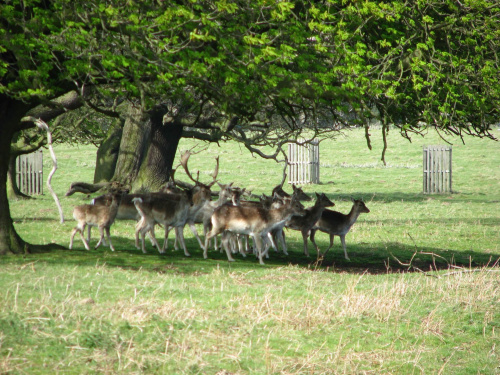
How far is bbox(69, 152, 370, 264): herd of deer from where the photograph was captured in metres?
13.0

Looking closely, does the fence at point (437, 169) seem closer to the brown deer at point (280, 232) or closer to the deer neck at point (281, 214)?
the brown deer at point (280, 232)

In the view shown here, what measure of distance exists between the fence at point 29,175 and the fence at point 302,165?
12406 millimetres

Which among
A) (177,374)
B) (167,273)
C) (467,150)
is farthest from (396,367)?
(467,150)

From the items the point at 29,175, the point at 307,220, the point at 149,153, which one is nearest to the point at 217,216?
the point at 307,220

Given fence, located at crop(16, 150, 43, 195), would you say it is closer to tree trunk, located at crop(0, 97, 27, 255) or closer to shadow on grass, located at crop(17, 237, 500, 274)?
shadow on grass, located at crop(17, 237, 500, 274)

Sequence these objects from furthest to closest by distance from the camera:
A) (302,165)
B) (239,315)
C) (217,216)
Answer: (302,165), (217,216), (239,315)

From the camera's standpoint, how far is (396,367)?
7215mm

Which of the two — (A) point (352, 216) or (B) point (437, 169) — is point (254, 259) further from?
(B) point (437, 169)

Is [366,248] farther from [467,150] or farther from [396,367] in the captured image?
[467,150]

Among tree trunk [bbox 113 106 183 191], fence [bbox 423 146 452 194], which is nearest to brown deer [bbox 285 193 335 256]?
tree trunk [bbox 113 106 183 191]

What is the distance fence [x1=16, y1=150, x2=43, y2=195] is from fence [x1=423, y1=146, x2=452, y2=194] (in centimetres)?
1769

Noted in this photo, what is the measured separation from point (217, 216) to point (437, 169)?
21.5m

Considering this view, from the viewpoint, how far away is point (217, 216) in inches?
514

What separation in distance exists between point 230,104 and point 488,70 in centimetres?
440
